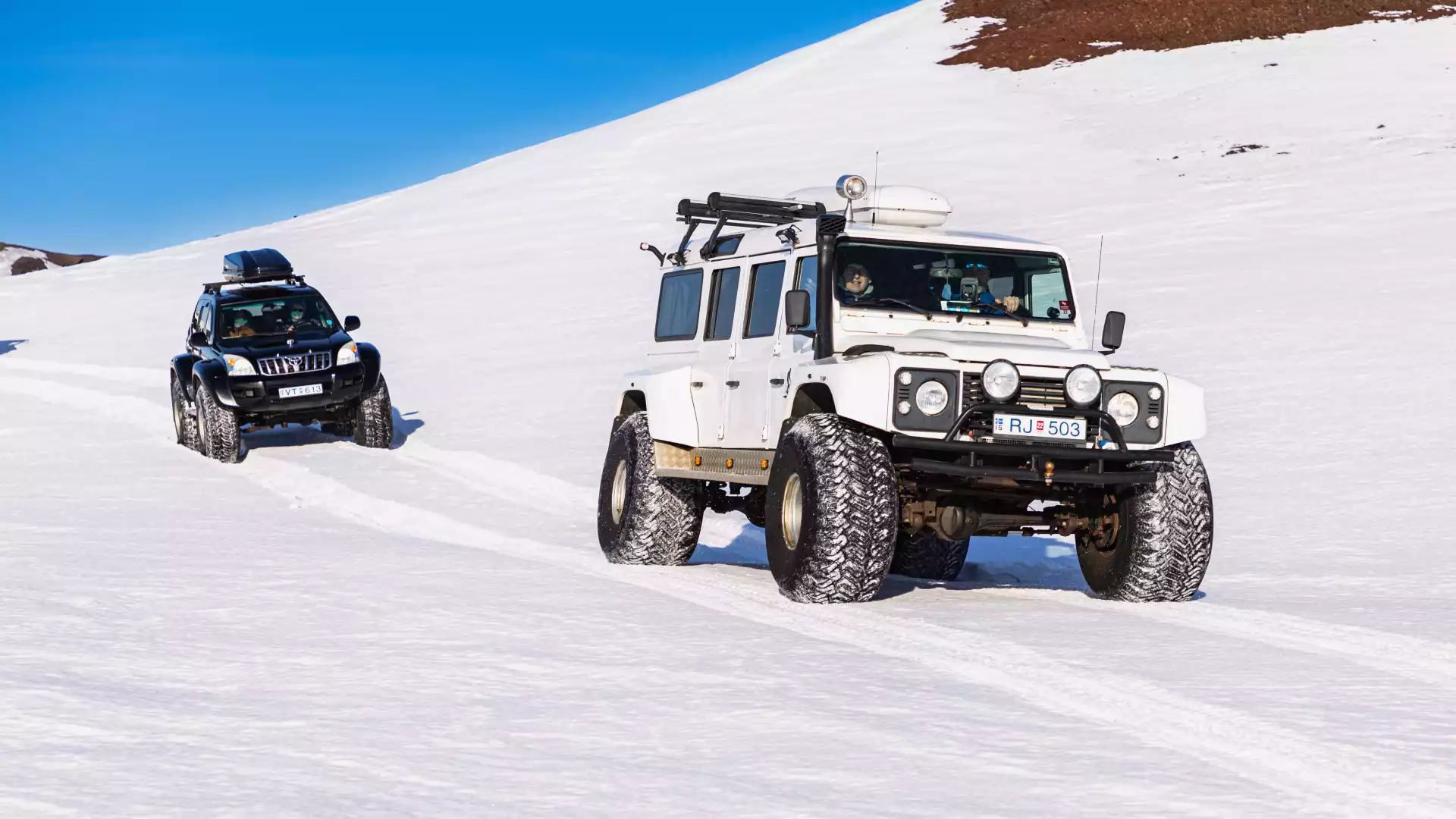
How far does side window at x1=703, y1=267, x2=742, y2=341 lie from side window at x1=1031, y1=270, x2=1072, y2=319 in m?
1.79

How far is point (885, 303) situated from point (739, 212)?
1828 millimetres

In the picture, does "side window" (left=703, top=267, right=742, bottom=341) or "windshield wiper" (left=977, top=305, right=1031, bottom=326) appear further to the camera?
"side window" (left=703, top=267, right=742, bottom=341)

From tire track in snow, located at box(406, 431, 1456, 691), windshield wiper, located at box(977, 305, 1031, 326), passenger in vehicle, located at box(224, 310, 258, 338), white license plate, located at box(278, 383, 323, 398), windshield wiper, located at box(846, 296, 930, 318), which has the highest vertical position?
windshield wiper, located at box(846, 296, 930, 318)

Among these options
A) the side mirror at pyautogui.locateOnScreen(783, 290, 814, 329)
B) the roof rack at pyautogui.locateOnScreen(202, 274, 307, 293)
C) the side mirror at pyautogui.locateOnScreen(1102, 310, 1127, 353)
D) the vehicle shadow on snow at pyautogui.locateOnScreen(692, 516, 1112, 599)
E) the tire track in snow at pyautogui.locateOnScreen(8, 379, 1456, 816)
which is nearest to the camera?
the tire track in snow at pyautogui.locateOnScreen(8, 379, 1456, 816)

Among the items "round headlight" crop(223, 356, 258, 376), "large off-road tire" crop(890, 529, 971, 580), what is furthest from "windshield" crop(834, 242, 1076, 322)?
"round headlight" crop(223, 356, 258, 376)

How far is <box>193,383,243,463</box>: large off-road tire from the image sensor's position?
15.6 meters

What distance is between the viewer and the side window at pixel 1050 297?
8.77 m

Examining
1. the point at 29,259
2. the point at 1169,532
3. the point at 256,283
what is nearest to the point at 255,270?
the point at 256,283

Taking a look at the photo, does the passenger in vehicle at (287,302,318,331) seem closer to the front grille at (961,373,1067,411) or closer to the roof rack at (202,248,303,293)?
the roof rack at (202,248,303,293)

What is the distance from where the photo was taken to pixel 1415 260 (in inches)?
797

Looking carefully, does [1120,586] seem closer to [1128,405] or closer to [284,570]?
[1128,405]

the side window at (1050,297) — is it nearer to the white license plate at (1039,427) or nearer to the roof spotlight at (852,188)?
the roof spotlight at (852,188)

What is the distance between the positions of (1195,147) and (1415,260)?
49.7 ft

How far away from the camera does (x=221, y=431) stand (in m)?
15.6
